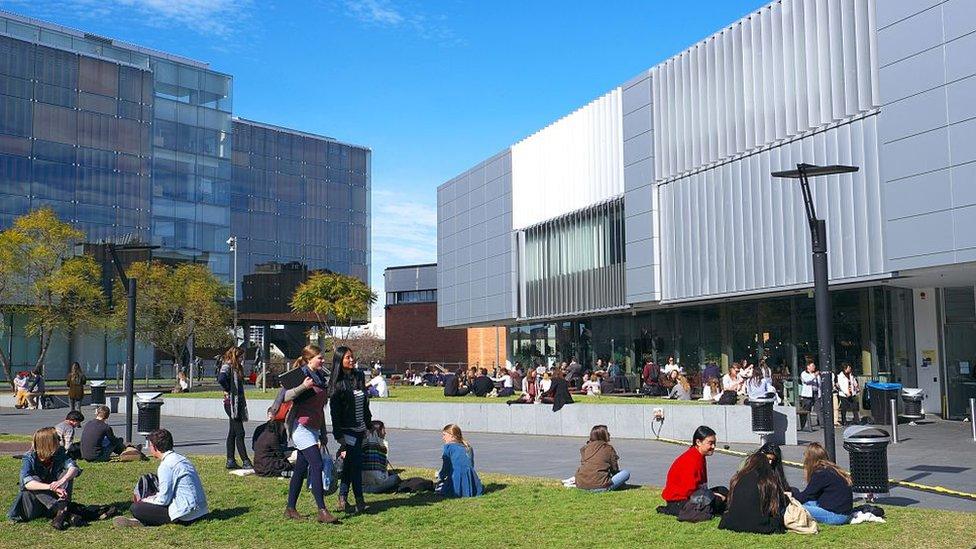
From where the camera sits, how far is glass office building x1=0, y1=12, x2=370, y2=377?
2576 inches

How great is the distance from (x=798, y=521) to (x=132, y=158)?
69483mm

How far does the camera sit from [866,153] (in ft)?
77.7

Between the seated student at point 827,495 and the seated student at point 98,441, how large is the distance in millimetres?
11267

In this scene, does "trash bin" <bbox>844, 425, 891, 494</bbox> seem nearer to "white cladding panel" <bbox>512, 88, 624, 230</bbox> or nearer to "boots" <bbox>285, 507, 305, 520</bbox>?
"boots" <bbox>285, 507, 305, 520</bbox>

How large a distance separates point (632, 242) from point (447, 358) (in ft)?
142

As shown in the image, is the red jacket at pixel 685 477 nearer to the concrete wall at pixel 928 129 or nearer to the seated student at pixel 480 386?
the concrete wall at pixel 928 129

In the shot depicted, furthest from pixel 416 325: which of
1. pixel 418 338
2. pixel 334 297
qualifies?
pixel 334 297

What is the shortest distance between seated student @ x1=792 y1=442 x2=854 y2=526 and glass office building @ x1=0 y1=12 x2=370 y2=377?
180 feet

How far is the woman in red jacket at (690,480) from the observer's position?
35.2 ft

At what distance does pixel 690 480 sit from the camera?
10.9 m

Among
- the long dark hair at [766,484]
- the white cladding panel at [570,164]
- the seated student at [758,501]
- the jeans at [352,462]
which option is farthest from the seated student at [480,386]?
the long dark hair at [766,484]

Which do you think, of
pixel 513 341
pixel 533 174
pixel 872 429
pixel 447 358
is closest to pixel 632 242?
pixel 533 174

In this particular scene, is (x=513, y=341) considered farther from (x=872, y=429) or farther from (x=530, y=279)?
(x=872, y=429)

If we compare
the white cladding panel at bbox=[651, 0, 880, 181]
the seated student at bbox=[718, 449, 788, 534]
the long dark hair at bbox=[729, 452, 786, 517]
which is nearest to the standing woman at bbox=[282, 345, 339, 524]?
the seated student at bbox=[718, 449, 788, 534]
